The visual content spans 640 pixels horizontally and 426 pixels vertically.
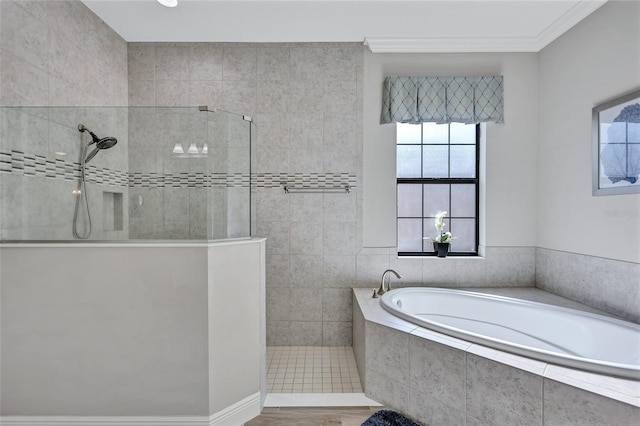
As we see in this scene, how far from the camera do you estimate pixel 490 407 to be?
154 centimetres

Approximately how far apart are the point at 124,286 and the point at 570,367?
2204 millimetres

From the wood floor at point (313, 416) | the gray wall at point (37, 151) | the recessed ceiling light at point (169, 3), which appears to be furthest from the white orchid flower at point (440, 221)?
the recessed ceiling light at point (169, 3)

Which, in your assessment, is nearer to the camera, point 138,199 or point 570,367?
point 570,367

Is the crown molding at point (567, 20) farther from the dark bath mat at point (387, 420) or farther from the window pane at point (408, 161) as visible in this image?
the dark bath mat at point (387, 420)

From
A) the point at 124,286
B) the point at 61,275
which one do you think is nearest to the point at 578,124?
the point at 124,286

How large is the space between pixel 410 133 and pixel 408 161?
0.26m

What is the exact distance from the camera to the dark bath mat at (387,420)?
1836 mm

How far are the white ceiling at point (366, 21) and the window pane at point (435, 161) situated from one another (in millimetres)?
859

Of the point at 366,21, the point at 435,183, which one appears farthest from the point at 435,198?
the point at 366,21

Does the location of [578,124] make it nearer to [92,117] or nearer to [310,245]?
[310,245]

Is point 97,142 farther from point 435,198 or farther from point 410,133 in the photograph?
point 435,198

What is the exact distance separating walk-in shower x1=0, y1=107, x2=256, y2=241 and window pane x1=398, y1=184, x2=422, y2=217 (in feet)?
6.06

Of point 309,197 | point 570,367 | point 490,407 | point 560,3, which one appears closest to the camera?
point 570,367

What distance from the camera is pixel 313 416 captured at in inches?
77.6
